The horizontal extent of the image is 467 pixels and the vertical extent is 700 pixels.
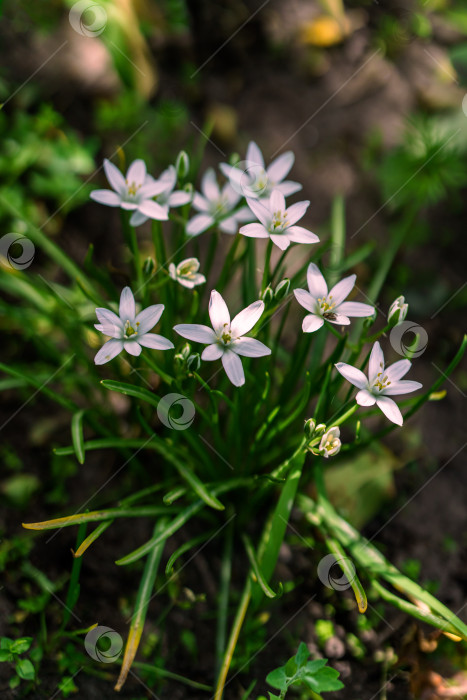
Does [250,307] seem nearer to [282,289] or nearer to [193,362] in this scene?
[282,289]

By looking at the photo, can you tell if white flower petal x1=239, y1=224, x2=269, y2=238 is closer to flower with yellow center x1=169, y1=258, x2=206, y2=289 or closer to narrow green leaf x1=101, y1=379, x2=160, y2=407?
flower with yellow center x1=169, y1=258, x2=206, y2=289

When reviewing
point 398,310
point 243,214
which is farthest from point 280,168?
point 398,310

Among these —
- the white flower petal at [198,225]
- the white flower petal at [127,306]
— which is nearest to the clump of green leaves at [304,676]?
the white flower petal at [127,306]

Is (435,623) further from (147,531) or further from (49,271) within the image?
(49,271)

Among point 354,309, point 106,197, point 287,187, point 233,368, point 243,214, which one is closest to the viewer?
point 233,368

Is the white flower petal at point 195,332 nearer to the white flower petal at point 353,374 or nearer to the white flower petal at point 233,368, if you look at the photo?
the white flower petal at point 233,368

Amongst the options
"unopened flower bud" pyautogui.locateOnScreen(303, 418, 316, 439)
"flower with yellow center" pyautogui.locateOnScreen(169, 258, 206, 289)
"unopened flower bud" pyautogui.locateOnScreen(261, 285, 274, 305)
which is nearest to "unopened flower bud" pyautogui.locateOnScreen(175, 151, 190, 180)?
"flower with yellow center" pyautogui.locateOnScreen(169, 258, 206, 289)
